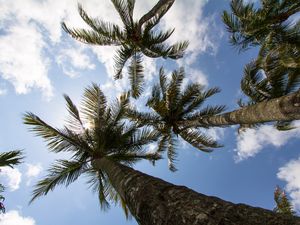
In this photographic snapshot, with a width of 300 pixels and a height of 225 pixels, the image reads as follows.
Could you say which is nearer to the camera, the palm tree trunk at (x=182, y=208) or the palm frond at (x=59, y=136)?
the palm tree trunk at (x=182, y=208)

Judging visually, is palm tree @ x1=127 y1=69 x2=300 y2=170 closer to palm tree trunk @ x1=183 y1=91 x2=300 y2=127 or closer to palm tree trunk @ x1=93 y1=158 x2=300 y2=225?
palm tree trunk @ x1=183 y1=91 x2=300 y2=127

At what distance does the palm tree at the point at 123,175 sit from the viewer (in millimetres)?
2102

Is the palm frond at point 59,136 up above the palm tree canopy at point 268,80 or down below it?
below

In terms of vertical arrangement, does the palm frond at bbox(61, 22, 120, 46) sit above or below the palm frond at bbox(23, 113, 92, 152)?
above

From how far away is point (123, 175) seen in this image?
419 centimetres

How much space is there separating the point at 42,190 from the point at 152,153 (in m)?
4.52

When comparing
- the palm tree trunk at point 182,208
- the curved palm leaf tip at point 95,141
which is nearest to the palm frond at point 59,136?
the curved palm leaf tip at point 95,141

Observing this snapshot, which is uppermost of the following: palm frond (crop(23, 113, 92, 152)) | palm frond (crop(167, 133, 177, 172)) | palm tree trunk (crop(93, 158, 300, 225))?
palm frond (crop(167, 133, 177, 172))

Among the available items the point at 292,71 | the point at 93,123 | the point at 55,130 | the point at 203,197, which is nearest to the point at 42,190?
the point at 55,130

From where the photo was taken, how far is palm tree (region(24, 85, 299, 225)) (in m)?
2.10

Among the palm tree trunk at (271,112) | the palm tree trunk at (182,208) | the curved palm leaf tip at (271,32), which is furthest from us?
the curved palm leaf tip at (271,32)

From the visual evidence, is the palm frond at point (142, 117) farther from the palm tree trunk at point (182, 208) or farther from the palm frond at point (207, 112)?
the palm tree trunk at point (182, 208)

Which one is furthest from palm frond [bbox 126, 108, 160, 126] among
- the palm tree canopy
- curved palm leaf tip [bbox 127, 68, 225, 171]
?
the palm tree canopy

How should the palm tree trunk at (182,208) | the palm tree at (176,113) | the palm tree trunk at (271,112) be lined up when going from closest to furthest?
the palm tree trunk at (182,208) < the palm tree trunk at (271,112) < the palm tree at (176,113)
